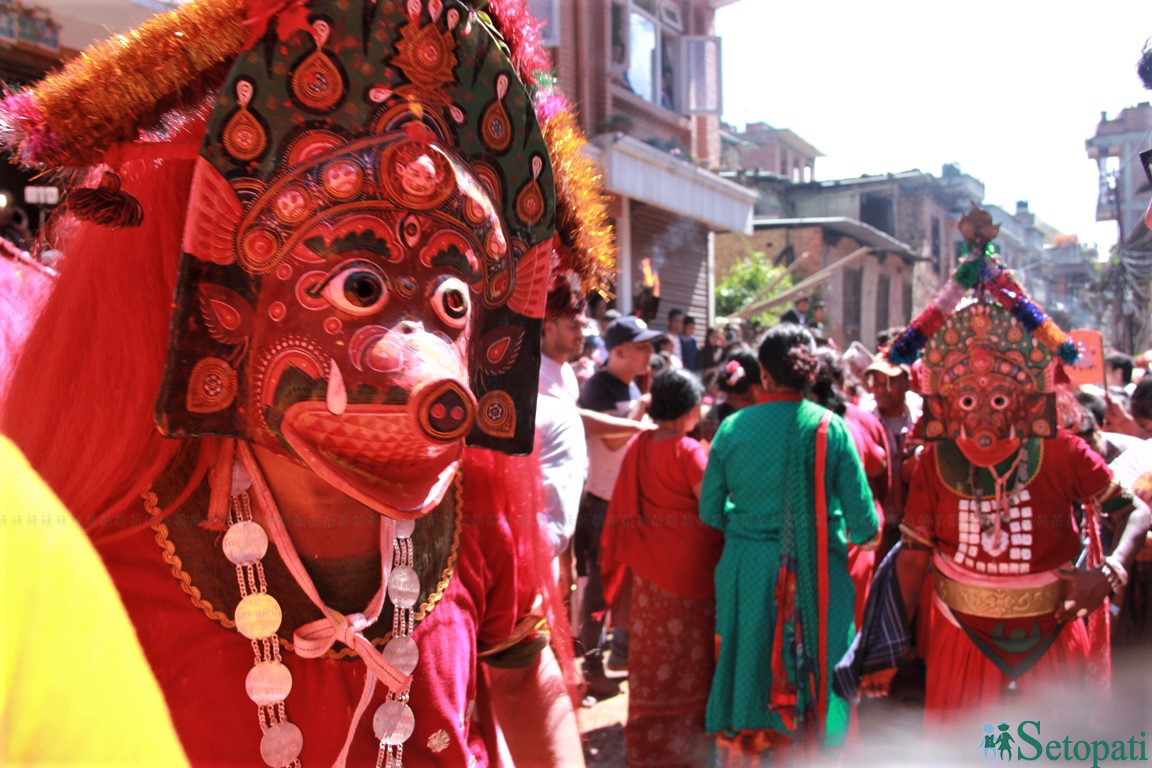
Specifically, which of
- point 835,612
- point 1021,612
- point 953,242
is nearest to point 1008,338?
point 1021,612

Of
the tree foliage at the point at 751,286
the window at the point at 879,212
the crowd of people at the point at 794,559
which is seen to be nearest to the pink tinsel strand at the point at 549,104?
the crowd of people at the point at 794,559

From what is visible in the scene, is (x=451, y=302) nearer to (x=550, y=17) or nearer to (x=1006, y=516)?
(x=1006, y=516)

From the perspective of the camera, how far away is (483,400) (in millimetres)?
1489

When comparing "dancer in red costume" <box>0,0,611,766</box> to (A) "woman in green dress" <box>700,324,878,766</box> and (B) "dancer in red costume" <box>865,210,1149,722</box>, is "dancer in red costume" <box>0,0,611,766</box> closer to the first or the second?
(A) "woman in green dress" <box>700,324,878,766</box>

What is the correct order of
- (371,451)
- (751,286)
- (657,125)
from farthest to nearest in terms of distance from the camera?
(751,286) → (657,125) → (371,451)

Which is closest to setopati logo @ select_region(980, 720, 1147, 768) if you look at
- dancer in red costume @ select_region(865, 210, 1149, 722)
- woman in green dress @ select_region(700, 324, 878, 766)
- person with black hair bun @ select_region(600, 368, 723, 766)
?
dancer in red costume @ select_region(865, 210, 1149, 722)

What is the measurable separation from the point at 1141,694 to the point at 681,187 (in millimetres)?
9616

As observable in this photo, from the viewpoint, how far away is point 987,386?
3680 mm

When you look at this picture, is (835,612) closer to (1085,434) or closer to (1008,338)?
(1008,338)

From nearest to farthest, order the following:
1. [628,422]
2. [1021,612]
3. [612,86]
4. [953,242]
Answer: [1021,612]
[628,422]
[612,86]
[953,242]

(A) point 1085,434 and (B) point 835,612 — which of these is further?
(A) point 1085,434

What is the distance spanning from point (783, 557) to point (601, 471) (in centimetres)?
186

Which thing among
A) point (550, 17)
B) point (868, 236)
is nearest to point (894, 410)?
point (550, 17)

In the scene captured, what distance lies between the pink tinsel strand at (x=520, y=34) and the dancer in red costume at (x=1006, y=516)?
9.20 feet
